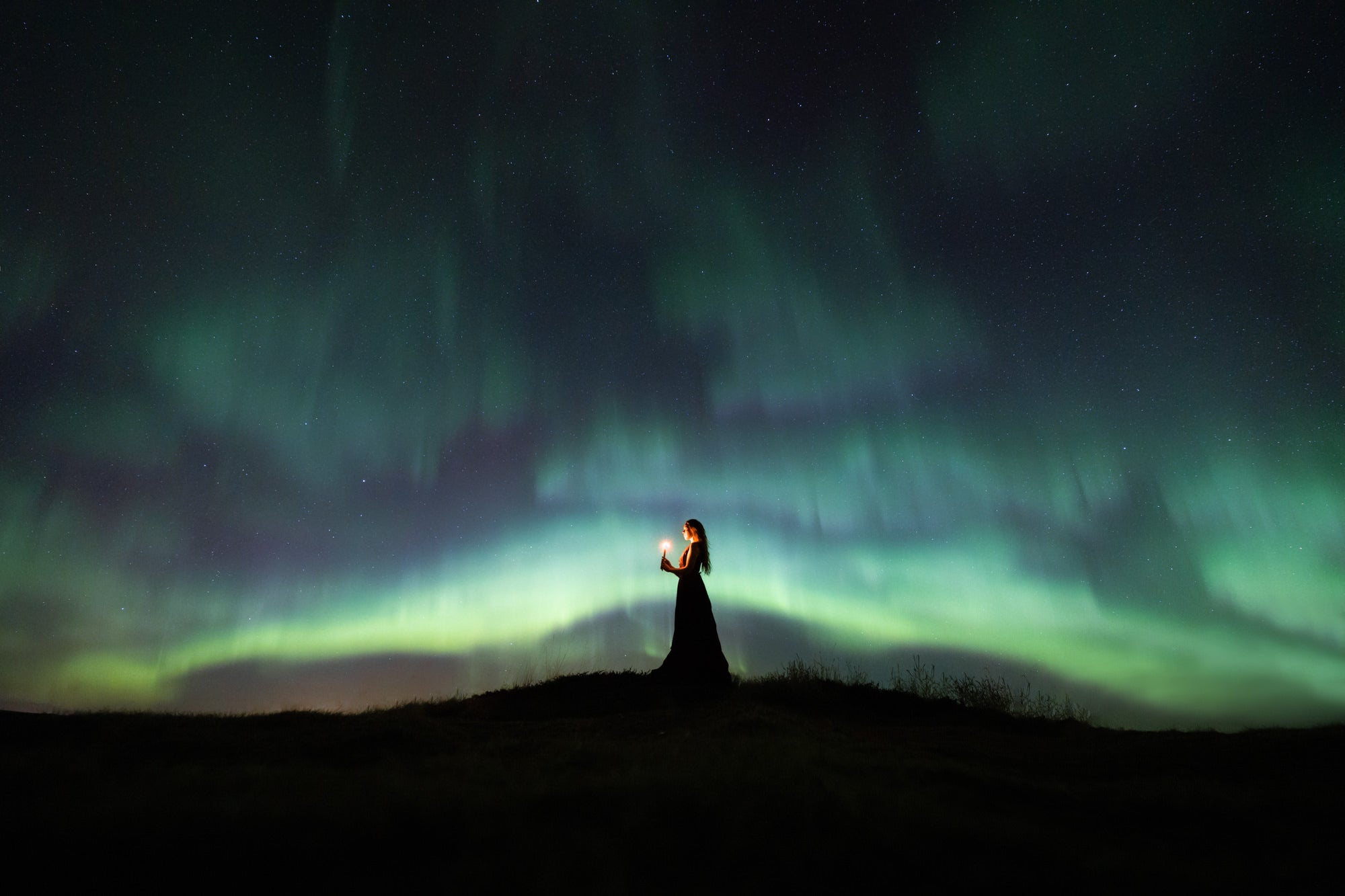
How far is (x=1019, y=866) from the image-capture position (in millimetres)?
4102

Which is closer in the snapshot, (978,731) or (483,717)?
(978,731)

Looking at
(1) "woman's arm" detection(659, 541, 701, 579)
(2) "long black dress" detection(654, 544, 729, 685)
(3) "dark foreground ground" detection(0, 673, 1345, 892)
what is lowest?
(3) "dark foreground ground" detection(0, 673, 1345, 892)

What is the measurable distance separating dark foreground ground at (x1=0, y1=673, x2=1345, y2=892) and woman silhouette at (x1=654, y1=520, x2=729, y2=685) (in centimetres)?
621

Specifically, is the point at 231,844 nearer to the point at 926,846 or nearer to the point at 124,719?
the point at 926,846

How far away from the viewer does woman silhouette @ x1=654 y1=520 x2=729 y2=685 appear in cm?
1559

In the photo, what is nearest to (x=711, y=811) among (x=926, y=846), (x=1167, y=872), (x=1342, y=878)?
(x=926, y=846)

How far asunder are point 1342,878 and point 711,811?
420cm

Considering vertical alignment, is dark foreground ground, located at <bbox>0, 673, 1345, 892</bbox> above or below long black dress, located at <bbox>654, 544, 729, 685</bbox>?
below

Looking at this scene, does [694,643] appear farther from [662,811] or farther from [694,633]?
[662,811]

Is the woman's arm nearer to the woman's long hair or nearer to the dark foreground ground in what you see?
the woman's long hair

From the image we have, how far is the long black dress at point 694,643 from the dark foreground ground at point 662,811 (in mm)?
6202

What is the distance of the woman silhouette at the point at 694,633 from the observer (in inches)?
614

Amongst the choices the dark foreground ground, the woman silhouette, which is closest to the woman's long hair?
the woman silhouette

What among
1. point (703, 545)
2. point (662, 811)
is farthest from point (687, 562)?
point (662, 811)
